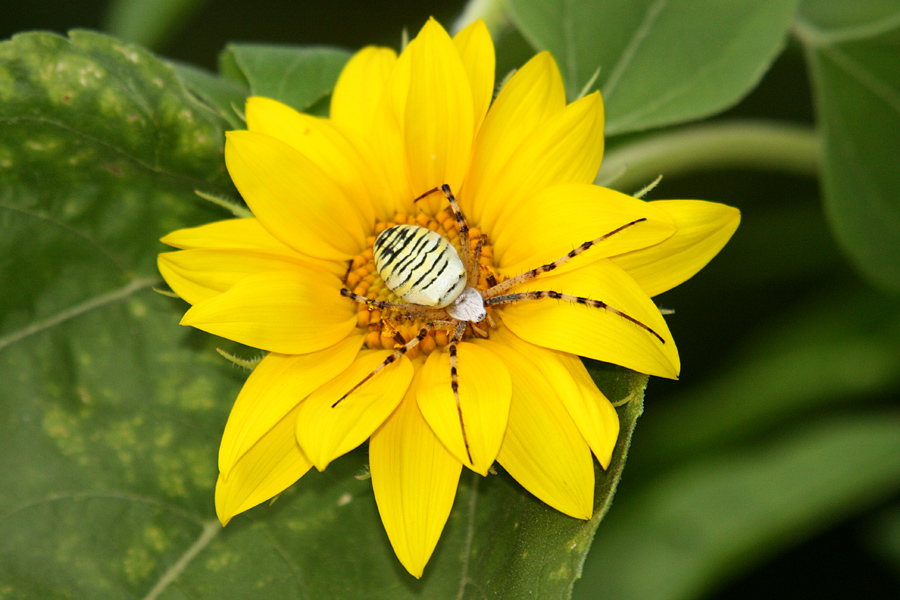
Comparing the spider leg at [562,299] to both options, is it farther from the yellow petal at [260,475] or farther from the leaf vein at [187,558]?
the leaf vein at [187,558]

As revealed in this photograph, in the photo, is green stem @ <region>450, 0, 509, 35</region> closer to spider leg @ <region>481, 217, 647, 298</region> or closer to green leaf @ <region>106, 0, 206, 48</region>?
spider leg @ <region>481, 217, 647, 298</region>

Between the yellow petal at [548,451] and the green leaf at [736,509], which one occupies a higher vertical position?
the yellow petal at [548,451]

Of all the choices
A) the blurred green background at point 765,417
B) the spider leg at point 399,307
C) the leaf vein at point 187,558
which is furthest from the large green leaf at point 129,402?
the blurred green background at point 765,417

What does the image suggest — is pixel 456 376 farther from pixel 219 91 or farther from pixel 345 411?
pixel 219 91

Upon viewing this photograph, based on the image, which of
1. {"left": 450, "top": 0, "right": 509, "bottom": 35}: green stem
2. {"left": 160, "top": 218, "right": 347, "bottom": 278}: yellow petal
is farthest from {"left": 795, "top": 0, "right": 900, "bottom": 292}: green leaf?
{"left": 160, "top": 218, "right": 347, "bottom": 278}: yellow petal

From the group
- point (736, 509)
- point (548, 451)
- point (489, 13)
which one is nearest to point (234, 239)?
point (548, 451)

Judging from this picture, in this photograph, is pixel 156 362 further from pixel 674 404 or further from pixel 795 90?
pixel 795 90
